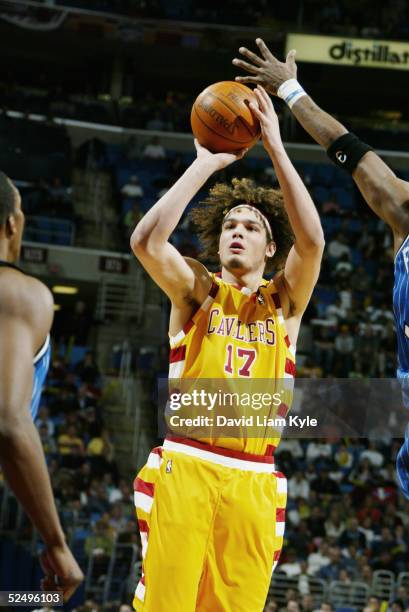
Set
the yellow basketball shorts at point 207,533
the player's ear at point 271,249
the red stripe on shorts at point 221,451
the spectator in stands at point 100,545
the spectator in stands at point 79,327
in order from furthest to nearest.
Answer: the spectator in stands at point 79,327 < the spectator in stands at point 100,545 < the player's ear at point 271,249 < the red stripe on shorts at point 221,451 < the yellow basketball shorts at point 207,533

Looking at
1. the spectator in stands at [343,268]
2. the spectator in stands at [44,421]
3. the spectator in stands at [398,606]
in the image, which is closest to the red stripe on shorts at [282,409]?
the spectator in stands at [398,606]

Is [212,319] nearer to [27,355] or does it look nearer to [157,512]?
[157,512]

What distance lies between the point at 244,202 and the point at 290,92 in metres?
0.89

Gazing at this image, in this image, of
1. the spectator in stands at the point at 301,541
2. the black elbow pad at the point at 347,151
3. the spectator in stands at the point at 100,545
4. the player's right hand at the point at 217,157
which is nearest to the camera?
the black elbow pad at the point at 347,151

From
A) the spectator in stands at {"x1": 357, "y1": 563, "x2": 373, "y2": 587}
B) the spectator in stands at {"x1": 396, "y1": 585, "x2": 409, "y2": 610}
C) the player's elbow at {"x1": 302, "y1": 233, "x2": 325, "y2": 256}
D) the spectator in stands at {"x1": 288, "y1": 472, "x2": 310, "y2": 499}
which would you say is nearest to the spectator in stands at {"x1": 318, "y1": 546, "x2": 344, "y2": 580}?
the spectator in stands at {"x1": 357, "y1": 563, "x2": 373, "y2": 587}

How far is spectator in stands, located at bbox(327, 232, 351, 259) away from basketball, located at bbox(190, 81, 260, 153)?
1478 cm

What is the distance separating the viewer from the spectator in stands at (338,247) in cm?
1991

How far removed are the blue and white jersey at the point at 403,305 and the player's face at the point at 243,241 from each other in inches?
57.2

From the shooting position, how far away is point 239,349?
4.88 m

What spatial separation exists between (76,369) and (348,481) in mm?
5083

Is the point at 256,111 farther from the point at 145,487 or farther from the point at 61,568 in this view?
the point at 61,568

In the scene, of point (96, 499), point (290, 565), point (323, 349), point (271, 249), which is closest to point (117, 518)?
point (96, 499)

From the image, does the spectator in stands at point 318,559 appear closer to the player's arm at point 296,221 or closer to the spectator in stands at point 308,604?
the spectator in stands at point 308,604

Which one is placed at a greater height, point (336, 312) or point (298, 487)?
point (336, 312)
